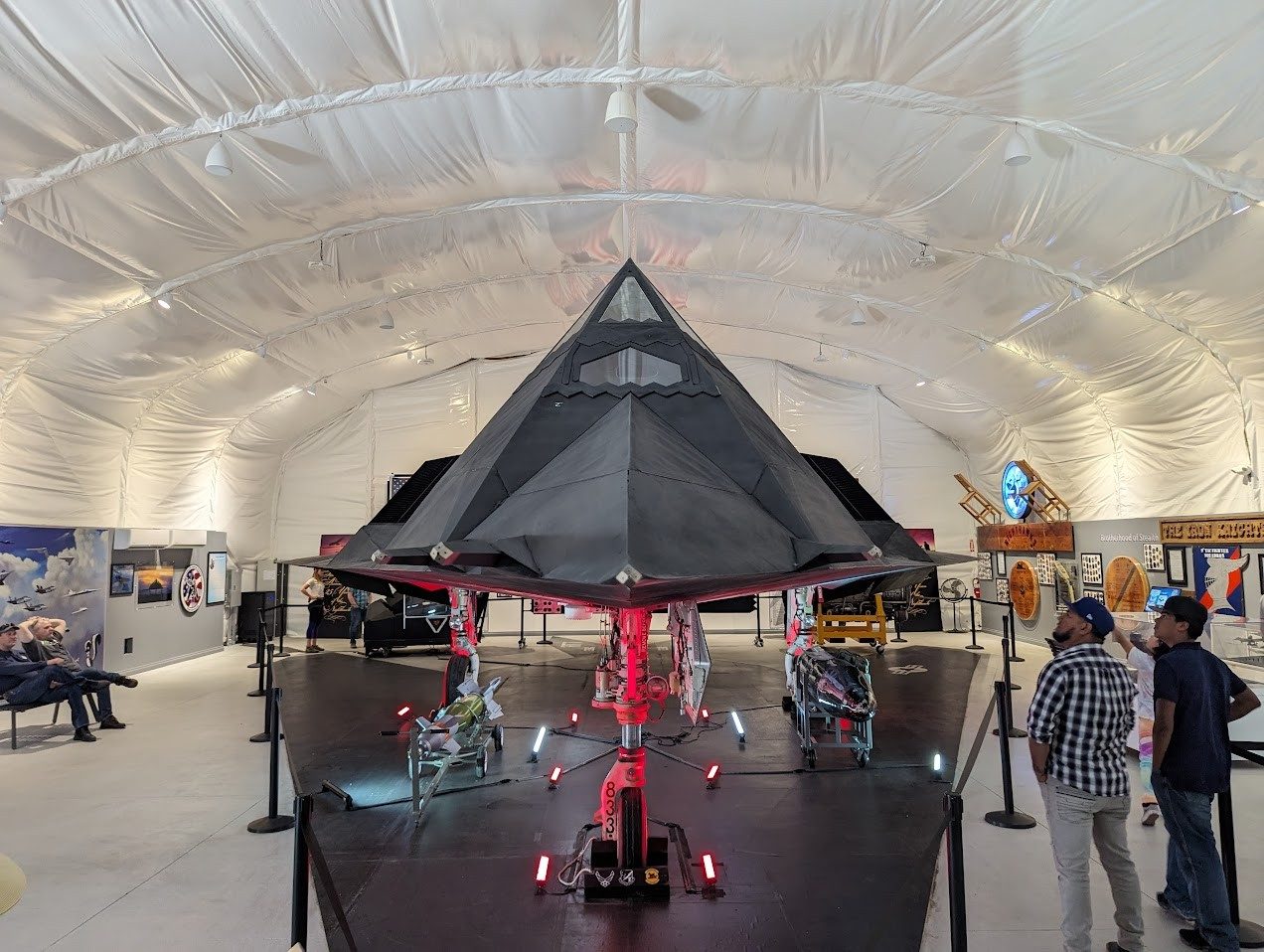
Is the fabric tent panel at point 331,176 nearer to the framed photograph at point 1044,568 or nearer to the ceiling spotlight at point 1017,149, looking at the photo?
the ceiling spotlight at point 1017,149

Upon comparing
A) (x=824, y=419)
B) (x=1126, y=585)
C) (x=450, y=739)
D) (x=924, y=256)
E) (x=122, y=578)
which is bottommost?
(x=450, y=739)

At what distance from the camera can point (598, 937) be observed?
13.8ft

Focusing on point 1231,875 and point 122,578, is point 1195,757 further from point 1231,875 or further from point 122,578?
point 122,578

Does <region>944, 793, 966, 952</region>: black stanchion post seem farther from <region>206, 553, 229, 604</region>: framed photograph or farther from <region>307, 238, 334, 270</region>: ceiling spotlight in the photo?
<region>206, 553, 229, 604</region>: framed photograph

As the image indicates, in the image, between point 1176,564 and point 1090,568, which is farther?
point 1090,568

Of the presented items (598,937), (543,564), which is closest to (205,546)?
(598,937)

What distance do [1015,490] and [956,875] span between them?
54.4 feet

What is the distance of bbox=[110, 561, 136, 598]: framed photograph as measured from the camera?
13500 millimetres

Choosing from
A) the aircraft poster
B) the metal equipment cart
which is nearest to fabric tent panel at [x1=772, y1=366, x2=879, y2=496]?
the metal equipment cart

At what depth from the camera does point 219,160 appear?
7898mm

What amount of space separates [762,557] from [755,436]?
1.41 m

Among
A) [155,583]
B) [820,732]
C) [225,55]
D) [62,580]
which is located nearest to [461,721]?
[820,732]

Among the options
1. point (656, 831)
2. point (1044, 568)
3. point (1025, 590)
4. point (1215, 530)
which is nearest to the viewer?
point (656, 831)

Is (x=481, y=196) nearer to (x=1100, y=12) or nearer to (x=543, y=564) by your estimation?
(x=1100, y=12)
